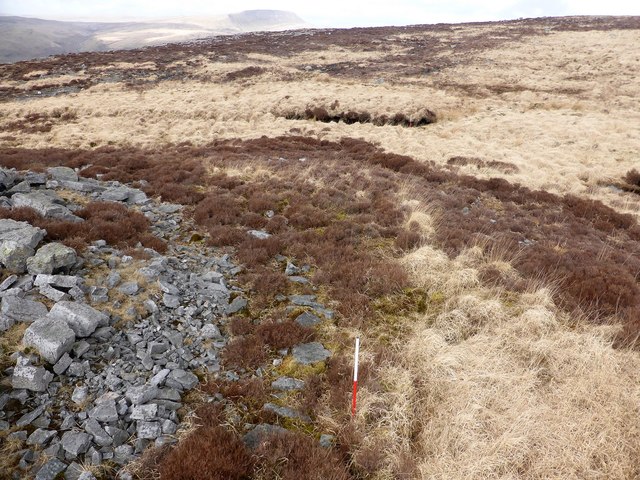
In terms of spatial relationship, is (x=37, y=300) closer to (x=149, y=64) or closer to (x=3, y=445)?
(x=3, y=445)

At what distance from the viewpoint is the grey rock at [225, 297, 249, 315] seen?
6.83 meters

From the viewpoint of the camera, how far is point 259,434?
453 centimetres

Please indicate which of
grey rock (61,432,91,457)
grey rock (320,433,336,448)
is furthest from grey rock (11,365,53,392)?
grey rock (320,433,336,448)

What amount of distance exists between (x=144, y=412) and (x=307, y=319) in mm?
2970

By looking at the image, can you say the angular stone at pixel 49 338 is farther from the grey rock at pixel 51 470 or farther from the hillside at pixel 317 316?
the grey rock at pixel 51 470

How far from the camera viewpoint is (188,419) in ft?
15.3

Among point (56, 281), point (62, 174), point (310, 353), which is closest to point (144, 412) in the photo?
point (310, 353)

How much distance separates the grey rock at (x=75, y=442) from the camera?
162 inches

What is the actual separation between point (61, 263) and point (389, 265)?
21.0 feet

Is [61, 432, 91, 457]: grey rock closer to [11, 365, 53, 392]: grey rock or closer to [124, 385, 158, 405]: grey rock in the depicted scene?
[124, 385, 158, 405]: grey rock

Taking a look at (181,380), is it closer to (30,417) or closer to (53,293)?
(30,417)

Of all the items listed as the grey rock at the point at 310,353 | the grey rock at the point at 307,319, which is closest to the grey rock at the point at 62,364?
the grey rock at the point at 310,353

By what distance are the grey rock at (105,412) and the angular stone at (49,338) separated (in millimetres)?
1037

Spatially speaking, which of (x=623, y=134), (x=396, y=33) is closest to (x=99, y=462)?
(x=623, y=134)
